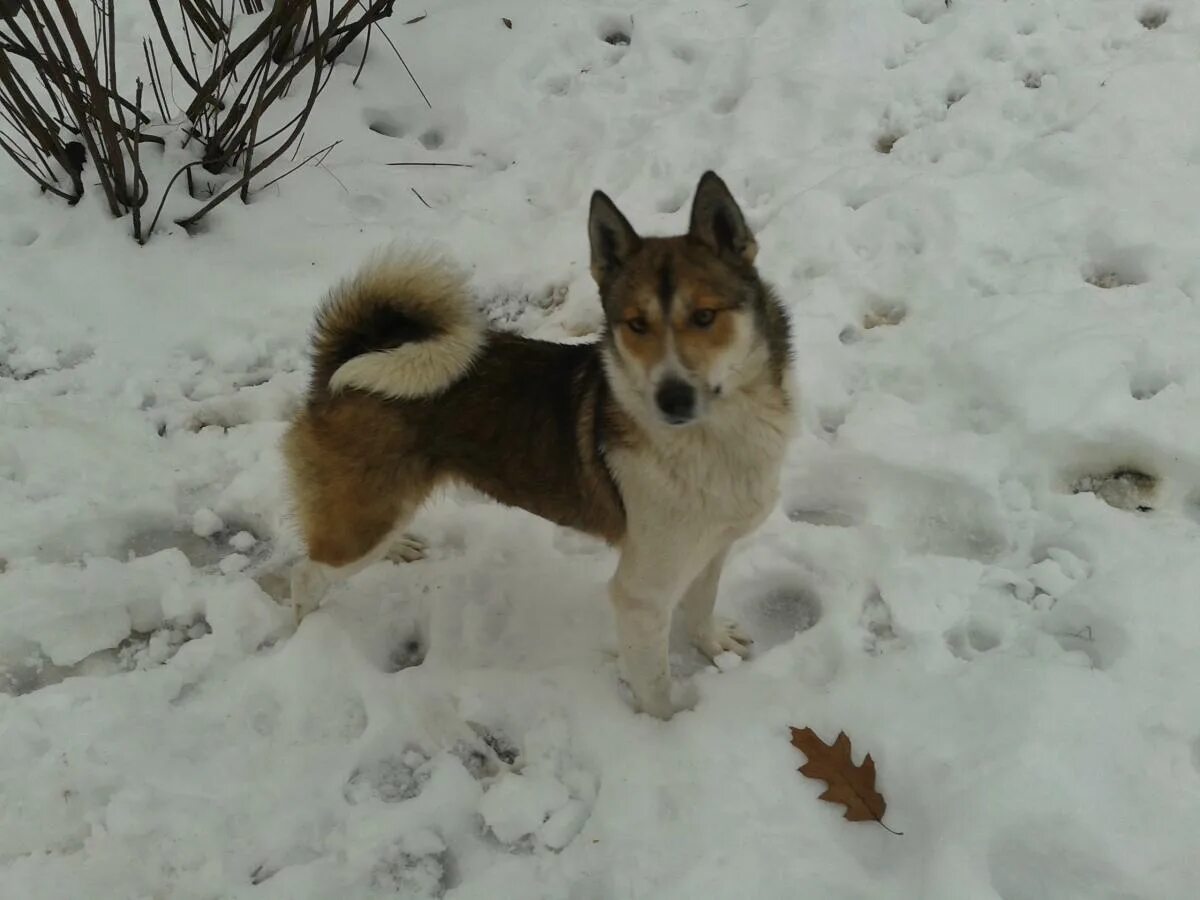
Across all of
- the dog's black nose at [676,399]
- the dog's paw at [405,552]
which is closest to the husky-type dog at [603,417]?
the dog's black nose at [676,399]

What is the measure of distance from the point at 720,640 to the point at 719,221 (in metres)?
1.41

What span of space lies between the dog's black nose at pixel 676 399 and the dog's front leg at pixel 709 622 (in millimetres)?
737

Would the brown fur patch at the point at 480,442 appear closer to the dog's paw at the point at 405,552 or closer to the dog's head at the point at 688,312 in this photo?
the dog's head at the point at 688,312

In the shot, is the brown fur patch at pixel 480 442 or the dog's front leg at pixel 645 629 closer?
the dog's front leg at pixel 645 629

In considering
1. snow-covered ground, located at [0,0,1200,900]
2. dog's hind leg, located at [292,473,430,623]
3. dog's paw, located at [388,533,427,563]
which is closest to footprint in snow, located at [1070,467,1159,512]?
snow-covered ground, located at [0,0,1200,900]

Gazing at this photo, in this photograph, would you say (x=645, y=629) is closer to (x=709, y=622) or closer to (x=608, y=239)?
(x=709, y=622)

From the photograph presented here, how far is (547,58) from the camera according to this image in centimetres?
516

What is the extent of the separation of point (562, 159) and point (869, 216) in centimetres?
175

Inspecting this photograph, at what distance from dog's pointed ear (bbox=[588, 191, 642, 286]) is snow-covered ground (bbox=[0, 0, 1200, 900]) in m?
1.25

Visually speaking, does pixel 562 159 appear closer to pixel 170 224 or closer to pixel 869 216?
pixel 869 216

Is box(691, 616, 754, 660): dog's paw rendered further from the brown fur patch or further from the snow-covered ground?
the brown fur patch

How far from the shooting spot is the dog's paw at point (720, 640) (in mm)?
2826

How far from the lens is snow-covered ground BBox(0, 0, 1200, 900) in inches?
92.4

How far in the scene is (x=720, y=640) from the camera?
2.83 metres
